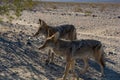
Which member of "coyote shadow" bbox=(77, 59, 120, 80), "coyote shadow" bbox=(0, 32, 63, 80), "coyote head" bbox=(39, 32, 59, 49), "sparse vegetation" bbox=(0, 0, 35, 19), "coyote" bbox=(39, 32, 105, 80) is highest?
"sparse vegetation" bbox=(0, 0, 35, 19)

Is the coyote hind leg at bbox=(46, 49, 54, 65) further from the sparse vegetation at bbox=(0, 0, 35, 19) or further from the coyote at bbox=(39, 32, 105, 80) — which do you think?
the sparse vegetation at bbox=(0, 0, 35, 19)

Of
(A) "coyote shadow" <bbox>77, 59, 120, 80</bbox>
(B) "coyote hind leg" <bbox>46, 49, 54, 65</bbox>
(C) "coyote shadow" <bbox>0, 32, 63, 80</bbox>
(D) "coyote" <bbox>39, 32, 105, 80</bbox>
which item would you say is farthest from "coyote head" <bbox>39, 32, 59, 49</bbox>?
(B) "coyote hind leg" <bbox>46, 49, 54, 65</bbox>

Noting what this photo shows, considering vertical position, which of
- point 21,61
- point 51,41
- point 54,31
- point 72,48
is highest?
point 51,41

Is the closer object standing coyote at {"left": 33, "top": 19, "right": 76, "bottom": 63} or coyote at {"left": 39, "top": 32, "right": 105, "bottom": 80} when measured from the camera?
coyote at {"left": 39, "top": 32, "right": 105, "bottom": 80}

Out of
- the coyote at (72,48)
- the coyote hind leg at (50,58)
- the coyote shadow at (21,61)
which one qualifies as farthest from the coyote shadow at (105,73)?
the coyote hind leg at (50,58)

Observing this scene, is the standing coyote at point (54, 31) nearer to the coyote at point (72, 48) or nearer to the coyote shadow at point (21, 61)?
the coyote shadow at point (21, 61)

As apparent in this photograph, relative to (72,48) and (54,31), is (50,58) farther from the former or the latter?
(72,48)

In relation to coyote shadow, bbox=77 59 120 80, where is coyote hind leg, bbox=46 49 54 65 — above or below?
above

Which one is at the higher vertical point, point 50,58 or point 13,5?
point 13,5

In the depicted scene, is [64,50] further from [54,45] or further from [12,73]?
[12,73]

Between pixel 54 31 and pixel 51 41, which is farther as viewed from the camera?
pixel 54 31

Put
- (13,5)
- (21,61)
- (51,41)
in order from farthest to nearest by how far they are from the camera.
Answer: (13,5) → (21,61) → (51,41)

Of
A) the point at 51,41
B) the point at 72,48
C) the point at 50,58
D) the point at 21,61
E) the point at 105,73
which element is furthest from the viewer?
the point at 50,58

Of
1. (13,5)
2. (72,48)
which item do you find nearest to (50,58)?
(72,48)
